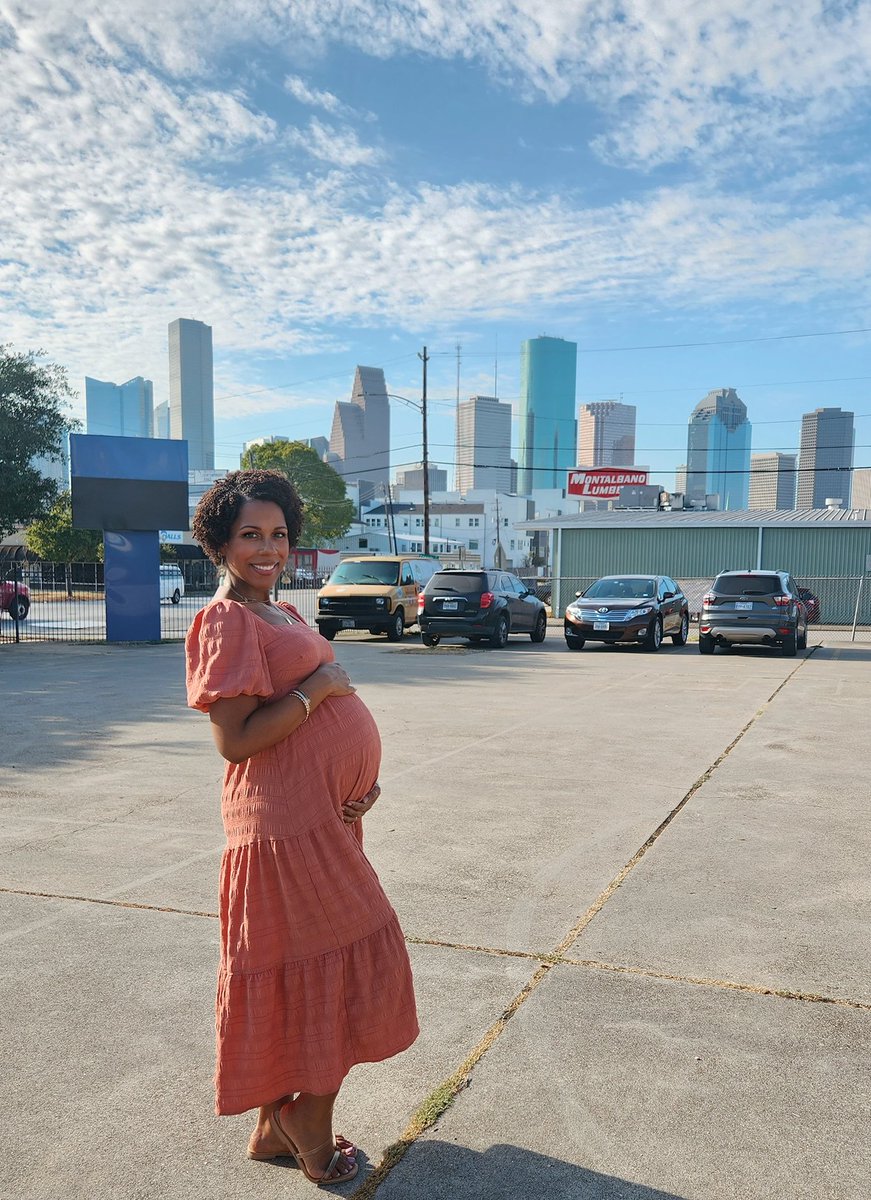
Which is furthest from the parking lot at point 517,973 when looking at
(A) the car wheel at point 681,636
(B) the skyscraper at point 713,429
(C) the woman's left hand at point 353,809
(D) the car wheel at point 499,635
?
(B) the skyscraper at point 713,429

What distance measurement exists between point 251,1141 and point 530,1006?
119cm

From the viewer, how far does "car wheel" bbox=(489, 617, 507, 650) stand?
62.9ft

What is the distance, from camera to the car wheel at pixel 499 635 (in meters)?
19.2

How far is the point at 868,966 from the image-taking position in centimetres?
390

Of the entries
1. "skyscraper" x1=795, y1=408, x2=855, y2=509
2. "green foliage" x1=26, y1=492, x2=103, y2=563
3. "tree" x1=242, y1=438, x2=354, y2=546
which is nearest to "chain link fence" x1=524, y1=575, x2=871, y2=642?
"green foliage" x1=26, y1=492, x2=103, y2=563

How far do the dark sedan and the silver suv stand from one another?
1000mm

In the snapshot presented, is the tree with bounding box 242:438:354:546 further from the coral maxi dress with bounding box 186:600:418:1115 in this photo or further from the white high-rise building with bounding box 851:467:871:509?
the coral maxi dress with bounding box 186:600:418:1115

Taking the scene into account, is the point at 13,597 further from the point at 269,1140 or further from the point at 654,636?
the point at 269,1140

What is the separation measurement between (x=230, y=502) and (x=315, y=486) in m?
71.3

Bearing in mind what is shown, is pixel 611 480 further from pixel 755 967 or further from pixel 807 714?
pixel 755 967

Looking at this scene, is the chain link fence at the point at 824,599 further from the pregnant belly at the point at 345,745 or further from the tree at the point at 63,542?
the tree at the point at 63,542

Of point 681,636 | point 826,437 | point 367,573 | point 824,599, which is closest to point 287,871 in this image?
point 681,636

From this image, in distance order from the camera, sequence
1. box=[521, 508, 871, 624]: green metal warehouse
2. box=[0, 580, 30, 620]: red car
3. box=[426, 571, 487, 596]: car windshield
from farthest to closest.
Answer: box=[521, 508, 871, 624]: green metal warehouse, box=[0, 580, 30, 620]: red car, box=[426, 571, 487, 596]: car windshield

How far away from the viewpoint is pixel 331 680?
2.49m
